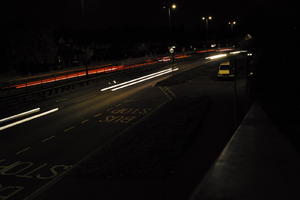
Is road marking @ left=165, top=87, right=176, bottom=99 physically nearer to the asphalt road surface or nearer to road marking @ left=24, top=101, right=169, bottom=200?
the asphalt road surface

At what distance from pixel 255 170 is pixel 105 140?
8.82m

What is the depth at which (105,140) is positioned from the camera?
1553 cm

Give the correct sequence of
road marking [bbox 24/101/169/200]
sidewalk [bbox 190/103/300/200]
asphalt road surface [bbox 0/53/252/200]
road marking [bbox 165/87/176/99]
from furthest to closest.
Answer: road marking [bbox 165/87/176/99] < asphalt road surface [bbox 0/53/252/200] < road marking [bbox 24/101/169/200] < sidewalk [bbox 190/103/300/200]

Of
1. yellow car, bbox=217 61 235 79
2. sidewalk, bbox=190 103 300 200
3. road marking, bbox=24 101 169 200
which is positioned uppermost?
yellow car, bbox=217 61 235 79

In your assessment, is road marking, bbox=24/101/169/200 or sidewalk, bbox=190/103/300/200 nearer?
sidewalk, bbox=190/103/300/200

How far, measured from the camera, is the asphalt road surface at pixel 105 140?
33.3 ft

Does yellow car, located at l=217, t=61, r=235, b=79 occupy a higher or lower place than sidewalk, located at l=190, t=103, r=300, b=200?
higher

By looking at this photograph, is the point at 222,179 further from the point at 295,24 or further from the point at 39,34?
the point at 39,34

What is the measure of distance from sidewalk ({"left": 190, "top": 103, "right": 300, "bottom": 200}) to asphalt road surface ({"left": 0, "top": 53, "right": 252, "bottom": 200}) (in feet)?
4.84

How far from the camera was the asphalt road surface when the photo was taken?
33.3ft

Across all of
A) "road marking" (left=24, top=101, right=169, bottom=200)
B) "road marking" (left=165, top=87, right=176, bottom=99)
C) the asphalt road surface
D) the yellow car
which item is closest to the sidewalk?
the asphalt road surface

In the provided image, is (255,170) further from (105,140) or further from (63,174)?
(105,140)

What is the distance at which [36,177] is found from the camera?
1143cm

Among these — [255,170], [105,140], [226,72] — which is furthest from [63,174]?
[226,72]
